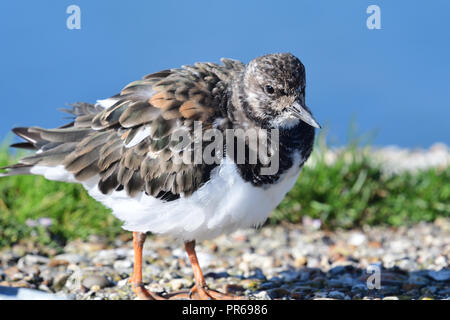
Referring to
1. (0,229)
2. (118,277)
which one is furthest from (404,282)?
(0,229)

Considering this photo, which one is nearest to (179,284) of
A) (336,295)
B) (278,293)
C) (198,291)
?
(198,291)

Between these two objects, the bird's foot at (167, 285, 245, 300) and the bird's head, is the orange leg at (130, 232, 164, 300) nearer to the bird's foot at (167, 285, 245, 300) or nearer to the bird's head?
the bird's foot at (167, 285, 245, 300)

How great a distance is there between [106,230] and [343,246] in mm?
2754

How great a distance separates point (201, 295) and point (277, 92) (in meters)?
1.98

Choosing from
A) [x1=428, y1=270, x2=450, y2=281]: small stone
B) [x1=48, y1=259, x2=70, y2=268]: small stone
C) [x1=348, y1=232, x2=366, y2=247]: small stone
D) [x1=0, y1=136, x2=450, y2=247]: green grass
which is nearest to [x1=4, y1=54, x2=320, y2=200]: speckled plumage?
[x1=48, y1=259, x2=70, y2=268]: small stone

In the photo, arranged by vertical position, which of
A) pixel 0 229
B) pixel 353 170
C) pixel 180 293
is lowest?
pixel 180 293

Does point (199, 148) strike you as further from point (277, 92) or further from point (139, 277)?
point (139, 277)

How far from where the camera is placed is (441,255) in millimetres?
6848

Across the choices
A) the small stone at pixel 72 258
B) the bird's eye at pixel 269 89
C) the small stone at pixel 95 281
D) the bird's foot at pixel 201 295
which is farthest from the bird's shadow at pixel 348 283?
the bird's eye at pixel 269 89

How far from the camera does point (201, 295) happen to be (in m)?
5.71

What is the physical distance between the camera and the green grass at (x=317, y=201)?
7254 millimetres

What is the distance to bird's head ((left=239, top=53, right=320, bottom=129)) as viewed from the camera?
196 inches
